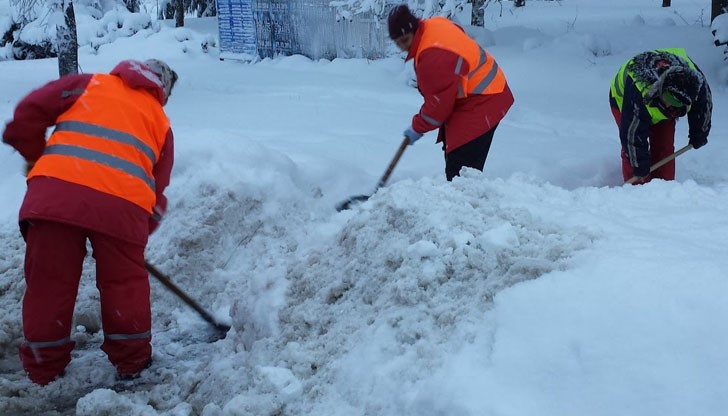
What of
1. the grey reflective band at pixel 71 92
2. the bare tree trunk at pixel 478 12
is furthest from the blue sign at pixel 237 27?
the grey reflective band at pixel 71 92

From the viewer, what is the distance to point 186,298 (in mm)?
3506

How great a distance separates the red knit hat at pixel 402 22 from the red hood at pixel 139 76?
1581mm

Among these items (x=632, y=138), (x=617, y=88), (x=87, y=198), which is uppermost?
(x=617, y=88)

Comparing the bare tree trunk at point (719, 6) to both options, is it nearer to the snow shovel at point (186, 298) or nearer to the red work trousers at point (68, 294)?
the snow shovel at point (186, 298)

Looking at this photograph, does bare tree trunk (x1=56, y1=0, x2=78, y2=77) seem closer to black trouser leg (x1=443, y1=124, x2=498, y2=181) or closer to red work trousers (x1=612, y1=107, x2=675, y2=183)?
black trouser leg (x1=443, y1=124, x2=498, y2=181)

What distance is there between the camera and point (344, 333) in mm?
2611

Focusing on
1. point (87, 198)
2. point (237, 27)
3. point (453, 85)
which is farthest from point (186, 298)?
point (237, 27)

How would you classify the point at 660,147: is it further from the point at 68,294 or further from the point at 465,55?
the point at 68,294

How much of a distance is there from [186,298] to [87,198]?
98 cm

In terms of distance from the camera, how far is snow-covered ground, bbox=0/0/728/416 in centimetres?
196

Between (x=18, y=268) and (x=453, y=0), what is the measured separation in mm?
7297

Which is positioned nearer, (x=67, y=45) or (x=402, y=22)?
(x=402, y=22)

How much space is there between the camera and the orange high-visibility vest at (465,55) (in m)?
3.97

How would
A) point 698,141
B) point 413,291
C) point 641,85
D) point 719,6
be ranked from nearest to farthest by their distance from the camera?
1. point 413,291
2. point 641,85
3. point 698,141
4. point 719,6
